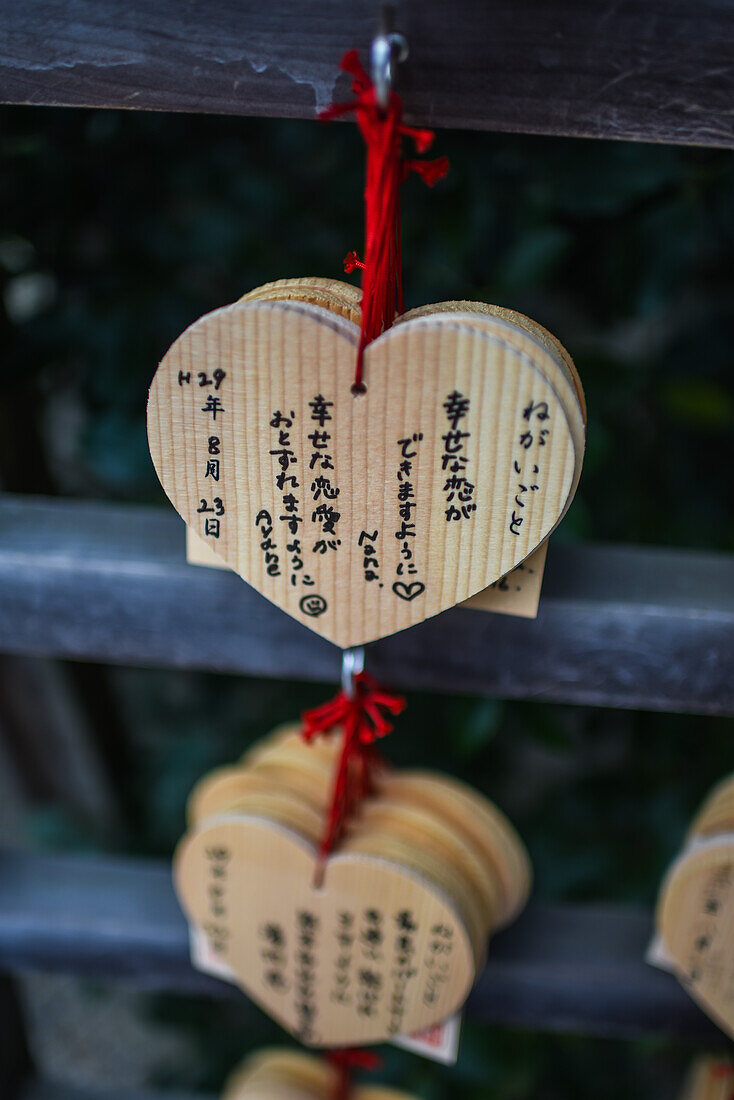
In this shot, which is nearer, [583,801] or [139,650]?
[139,650]

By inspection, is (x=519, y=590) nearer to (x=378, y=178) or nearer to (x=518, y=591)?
(x=518, y=591)

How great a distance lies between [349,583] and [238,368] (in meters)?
0.14

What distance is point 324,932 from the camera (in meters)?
0.70

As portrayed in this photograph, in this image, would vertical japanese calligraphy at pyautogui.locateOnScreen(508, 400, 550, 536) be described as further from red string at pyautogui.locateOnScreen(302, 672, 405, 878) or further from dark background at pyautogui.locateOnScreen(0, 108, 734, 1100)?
dark background at pyautogui.locateOnScreen(0, 108, 734, 1100)

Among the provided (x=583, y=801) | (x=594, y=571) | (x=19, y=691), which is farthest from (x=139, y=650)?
(x=19, y=691)

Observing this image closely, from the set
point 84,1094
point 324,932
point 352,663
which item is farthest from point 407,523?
point 84,1094

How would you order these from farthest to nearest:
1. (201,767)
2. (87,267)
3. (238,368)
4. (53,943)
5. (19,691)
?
(19,691), (201,767), (87,267), (53,943), (238,368)

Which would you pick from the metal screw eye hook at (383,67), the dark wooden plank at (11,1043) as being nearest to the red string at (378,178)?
the metal screw eye hook at (383,67)

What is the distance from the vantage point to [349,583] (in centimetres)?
53

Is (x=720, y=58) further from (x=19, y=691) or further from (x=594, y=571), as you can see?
(x=19, y=691)

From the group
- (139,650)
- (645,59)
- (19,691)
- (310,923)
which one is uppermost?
(645,59)

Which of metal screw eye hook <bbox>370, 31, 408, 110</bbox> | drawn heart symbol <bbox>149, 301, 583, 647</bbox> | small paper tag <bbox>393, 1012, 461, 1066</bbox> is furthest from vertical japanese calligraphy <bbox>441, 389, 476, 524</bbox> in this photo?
small paper tag <bbox>393, 1012, 461, 1066</bbox>

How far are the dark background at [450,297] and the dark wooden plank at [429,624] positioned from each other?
0.20 metres

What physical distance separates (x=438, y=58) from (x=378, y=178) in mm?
104
